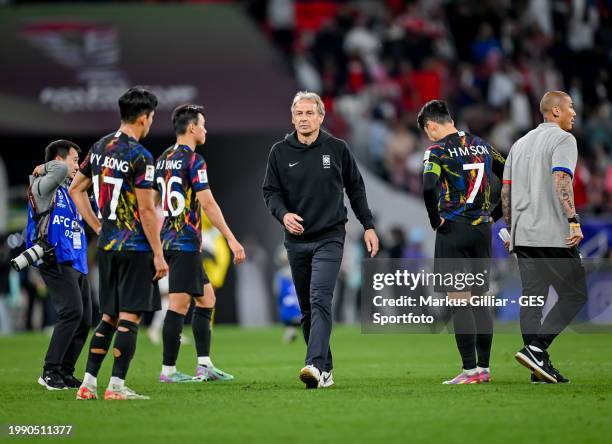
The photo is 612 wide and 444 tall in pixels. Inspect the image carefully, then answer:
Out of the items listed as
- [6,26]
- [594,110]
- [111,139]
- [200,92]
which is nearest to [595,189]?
[594,110]

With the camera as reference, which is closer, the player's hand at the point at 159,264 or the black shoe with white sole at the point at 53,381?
the player's hand at the point at 159,264

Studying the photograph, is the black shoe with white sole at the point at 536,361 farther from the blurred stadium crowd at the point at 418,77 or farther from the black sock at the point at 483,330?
the blurred stadium crowd at the point at 418,77

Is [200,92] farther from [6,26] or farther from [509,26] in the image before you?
→ [509,26]

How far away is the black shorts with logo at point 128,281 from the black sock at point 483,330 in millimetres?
2856

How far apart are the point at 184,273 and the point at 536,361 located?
316 cm

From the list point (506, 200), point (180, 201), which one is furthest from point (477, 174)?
point (180, 201)

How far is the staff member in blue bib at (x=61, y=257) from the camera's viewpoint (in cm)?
996

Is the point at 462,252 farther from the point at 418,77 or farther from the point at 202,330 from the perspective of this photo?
the point at 418,77

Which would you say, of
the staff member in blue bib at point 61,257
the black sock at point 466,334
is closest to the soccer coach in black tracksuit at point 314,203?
the black sock at point 466,334

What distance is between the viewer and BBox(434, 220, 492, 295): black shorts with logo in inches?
377

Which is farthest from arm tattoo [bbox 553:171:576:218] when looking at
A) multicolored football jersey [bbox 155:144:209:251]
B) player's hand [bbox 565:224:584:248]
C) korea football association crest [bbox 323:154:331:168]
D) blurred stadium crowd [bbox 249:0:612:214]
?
blurred stadium crowd [bbox 249:0:612:214]

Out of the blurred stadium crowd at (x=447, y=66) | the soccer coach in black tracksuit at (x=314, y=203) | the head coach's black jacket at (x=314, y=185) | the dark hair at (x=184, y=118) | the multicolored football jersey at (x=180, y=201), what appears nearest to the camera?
the soccer coach in black tracksuit at (x=314, y=203)

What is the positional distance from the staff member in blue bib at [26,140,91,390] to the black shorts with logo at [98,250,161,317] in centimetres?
182

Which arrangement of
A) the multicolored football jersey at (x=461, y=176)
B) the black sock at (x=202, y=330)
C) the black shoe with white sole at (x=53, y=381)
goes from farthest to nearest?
the black sock at (x=202, y=330) → the black shoe with white sole at (x=53, y=381) → the multicolored football jersey at (x=461, y=176)
